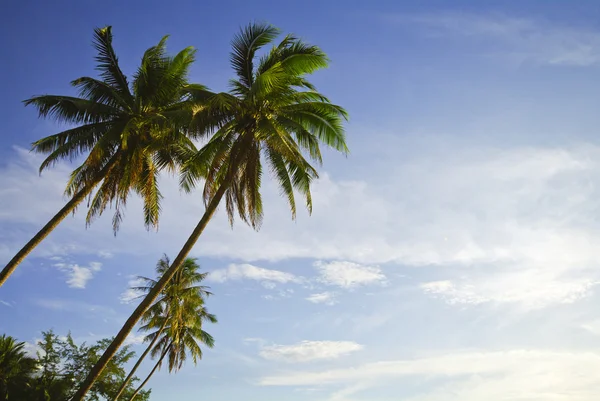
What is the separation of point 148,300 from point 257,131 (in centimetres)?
643

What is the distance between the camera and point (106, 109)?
18.2 metres

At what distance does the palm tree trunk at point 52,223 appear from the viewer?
52.4 ft

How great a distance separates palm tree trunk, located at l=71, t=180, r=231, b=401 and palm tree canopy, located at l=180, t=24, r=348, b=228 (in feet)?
1.96

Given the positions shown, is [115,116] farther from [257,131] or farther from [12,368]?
[12,368]

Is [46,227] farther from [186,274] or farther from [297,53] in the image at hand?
[186,274]

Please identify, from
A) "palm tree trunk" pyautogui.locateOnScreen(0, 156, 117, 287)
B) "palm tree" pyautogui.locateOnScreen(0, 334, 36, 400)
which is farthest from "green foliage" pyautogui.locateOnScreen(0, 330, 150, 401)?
"palm tree trunk" pyautogui.locateOnScreen(0, 156, 117, 287)

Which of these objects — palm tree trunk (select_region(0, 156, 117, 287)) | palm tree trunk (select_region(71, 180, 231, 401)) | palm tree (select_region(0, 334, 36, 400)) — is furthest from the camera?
palm tree (select_region(0, 334, 36, 400))

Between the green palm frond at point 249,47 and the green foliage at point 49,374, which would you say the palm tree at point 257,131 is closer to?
the green palm frond at point 249,47

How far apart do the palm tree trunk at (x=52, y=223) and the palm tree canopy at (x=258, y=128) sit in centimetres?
336

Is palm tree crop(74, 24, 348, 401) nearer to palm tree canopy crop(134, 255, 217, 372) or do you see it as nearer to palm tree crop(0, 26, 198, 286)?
palm tree crop(0, 26, 198, 286)

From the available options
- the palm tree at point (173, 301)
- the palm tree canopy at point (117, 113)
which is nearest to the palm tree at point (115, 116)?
the palm tree canopy at point (117, 113)

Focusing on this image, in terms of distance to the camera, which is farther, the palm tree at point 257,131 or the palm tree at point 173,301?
the palm tree at point 173,301

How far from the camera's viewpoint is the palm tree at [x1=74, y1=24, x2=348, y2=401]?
52.6 feet

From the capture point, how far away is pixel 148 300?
1496 cm
